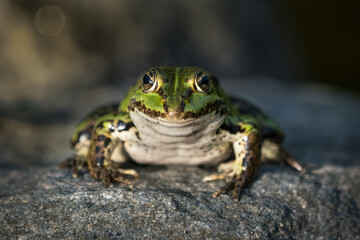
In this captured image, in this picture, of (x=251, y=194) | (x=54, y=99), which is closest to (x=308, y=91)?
(x=54, y=99)

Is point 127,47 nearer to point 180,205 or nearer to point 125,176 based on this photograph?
point 125,176

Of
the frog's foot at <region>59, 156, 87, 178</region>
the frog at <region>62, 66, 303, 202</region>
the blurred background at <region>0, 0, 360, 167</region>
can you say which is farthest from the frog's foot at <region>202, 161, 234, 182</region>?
the blurred background at <region>0, 0, 360, 167</region>

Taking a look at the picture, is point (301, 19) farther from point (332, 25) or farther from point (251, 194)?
point (251, 194)

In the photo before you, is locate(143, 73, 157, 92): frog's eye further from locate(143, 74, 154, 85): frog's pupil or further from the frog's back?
the frog's back

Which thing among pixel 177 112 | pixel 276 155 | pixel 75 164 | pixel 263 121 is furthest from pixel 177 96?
pixel 276 155

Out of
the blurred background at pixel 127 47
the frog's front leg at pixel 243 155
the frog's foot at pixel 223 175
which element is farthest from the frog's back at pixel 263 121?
the blurred background at pixel 127 47

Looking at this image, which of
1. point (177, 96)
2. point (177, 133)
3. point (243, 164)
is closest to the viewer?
point (177, 96)

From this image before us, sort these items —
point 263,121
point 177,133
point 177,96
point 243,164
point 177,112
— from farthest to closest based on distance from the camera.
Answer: point 263,121, point 243,164, point 177,133, point 177,96, point 177,112
